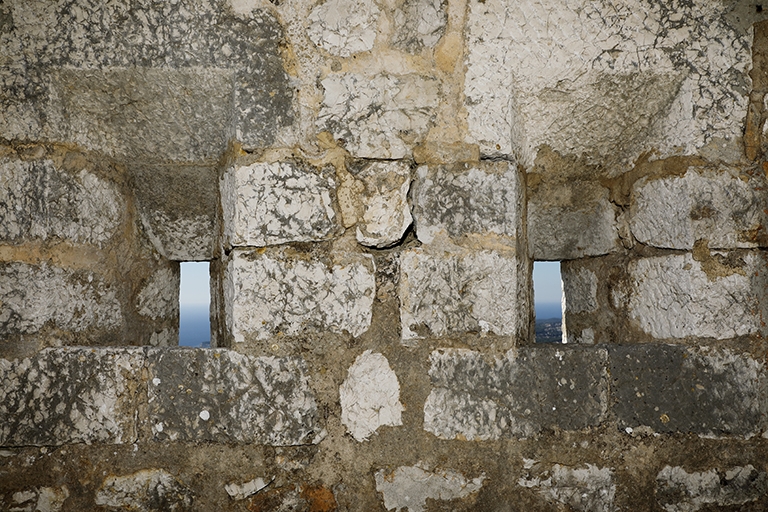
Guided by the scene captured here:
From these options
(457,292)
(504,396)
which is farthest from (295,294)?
(504,396)

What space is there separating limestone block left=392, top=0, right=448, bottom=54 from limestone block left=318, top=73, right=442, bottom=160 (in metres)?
0.11

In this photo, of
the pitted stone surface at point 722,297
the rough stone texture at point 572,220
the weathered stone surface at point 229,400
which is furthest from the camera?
the rough stone texture at point 572,220

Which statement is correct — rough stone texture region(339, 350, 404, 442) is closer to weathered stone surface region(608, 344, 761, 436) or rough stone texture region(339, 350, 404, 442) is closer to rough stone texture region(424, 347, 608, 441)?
rough stone texture region(424, 347, 608, 441)

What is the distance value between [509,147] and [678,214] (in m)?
0.66

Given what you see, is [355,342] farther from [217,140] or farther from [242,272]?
[217,140]

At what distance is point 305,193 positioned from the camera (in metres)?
1.64

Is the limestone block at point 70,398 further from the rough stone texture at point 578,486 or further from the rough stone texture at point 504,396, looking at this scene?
the rough stone texture at point 578,486

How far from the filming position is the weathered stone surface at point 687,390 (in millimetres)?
1684

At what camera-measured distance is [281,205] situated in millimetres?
1624

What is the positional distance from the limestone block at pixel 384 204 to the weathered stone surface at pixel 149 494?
97cm

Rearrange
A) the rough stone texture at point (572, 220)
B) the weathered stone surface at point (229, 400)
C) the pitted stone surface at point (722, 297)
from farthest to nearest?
1. the rough stone texture at point (572, 220)
2. the pitted stone surface at point (722, 297)
3. the weathered stone surface at point (229, 400)

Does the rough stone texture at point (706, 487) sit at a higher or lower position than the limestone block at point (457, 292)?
lower

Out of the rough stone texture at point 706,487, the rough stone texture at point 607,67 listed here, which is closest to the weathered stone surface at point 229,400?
the rough stone texture at point 607,67

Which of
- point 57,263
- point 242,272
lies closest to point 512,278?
point 242,272
